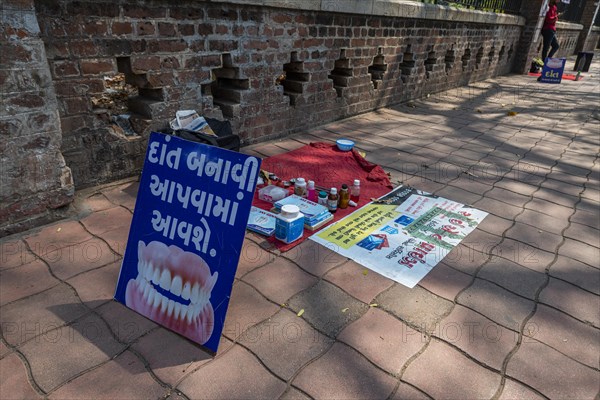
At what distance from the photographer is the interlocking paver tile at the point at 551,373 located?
1.75 meters

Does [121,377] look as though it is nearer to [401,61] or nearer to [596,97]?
[401,61]

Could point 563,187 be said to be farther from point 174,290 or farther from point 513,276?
point 174,290

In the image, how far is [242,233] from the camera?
168 centimetres

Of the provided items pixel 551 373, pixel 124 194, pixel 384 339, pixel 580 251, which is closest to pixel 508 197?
pixel 580 251

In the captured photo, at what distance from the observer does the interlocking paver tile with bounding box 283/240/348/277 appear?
8.21ft

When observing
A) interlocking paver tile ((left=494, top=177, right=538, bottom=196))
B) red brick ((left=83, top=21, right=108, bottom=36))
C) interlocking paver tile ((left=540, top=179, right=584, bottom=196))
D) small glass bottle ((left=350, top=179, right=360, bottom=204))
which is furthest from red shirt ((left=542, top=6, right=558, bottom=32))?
red brick ((left=83, top=21, right=108, bottom=36))

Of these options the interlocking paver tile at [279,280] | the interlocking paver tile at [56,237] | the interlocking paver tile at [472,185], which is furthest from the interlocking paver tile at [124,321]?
the interlocking paver tile at [472,185]

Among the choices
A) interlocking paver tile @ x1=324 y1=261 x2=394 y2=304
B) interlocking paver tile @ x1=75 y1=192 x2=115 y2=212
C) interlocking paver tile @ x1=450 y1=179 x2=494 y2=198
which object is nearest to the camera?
interlocking paver tile @ x1=324 y1=261 x2=394 y2=304

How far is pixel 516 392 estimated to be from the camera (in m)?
1.72

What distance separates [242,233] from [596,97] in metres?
11.0

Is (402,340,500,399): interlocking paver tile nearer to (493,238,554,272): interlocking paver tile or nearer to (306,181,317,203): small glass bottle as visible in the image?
(493,238,554,272): interlocking paver tile

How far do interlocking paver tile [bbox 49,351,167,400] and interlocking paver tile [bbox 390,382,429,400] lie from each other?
103cm

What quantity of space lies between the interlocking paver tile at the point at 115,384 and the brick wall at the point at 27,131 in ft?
5.01

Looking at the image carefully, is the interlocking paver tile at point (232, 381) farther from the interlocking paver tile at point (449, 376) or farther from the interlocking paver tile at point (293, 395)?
the interlocking paver tile at point (449, 376)
